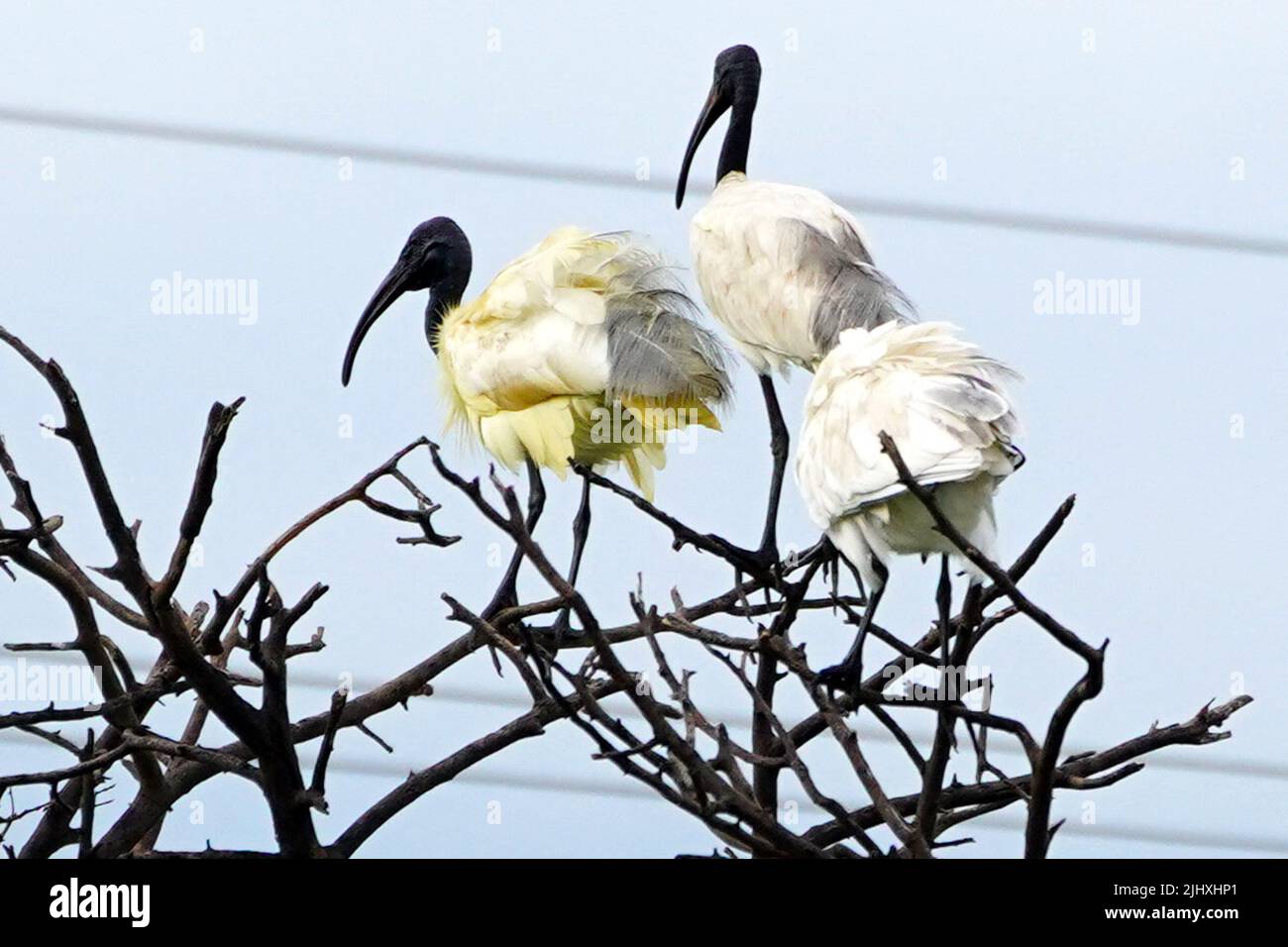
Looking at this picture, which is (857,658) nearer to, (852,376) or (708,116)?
(852,376)

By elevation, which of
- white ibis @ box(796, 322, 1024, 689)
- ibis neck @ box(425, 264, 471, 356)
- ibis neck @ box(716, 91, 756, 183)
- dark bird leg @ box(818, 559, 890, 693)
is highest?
ibis neck @ box(716, 91, 756, 183)

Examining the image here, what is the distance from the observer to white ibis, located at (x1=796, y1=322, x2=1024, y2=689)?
11.5 ft

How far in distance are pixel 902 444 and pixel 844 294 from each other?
111 cm

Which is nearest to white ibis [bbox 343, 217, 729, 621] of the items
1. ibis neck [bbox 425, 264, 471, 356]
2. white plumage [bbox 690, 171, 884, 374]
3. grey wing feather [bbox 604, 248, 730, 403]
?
grey wing feather [bbox 604, 248, 730, 403]

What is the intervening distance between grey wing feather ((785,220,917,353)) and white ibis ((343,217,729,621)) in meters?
0.31

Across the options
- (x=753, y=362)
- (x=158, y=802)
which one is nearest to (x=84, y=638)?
(x=158, y=802)

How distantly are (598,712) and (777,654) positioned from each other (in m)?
0.33

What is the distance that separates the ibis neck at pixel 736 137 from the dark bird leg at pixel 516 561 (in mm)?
1005

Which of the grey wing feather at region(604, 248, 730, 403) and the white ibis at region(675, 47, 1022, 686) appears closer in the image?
the white ibis at region(675, 47, 1022, 686)

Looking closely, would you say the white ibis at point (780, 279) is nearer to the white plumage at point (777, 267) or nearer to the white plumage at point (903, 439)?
the white plumage at point (777, 267)

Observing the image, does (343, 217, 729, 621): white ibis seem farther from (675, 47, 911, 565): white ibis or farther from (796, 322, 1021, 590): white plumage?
(796, 322, 1021, 590): white plumage

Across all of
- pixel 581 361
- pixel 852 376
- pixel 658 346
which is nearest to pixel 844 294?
pixel 658 346

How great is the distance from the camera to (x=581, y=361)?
191 inches
